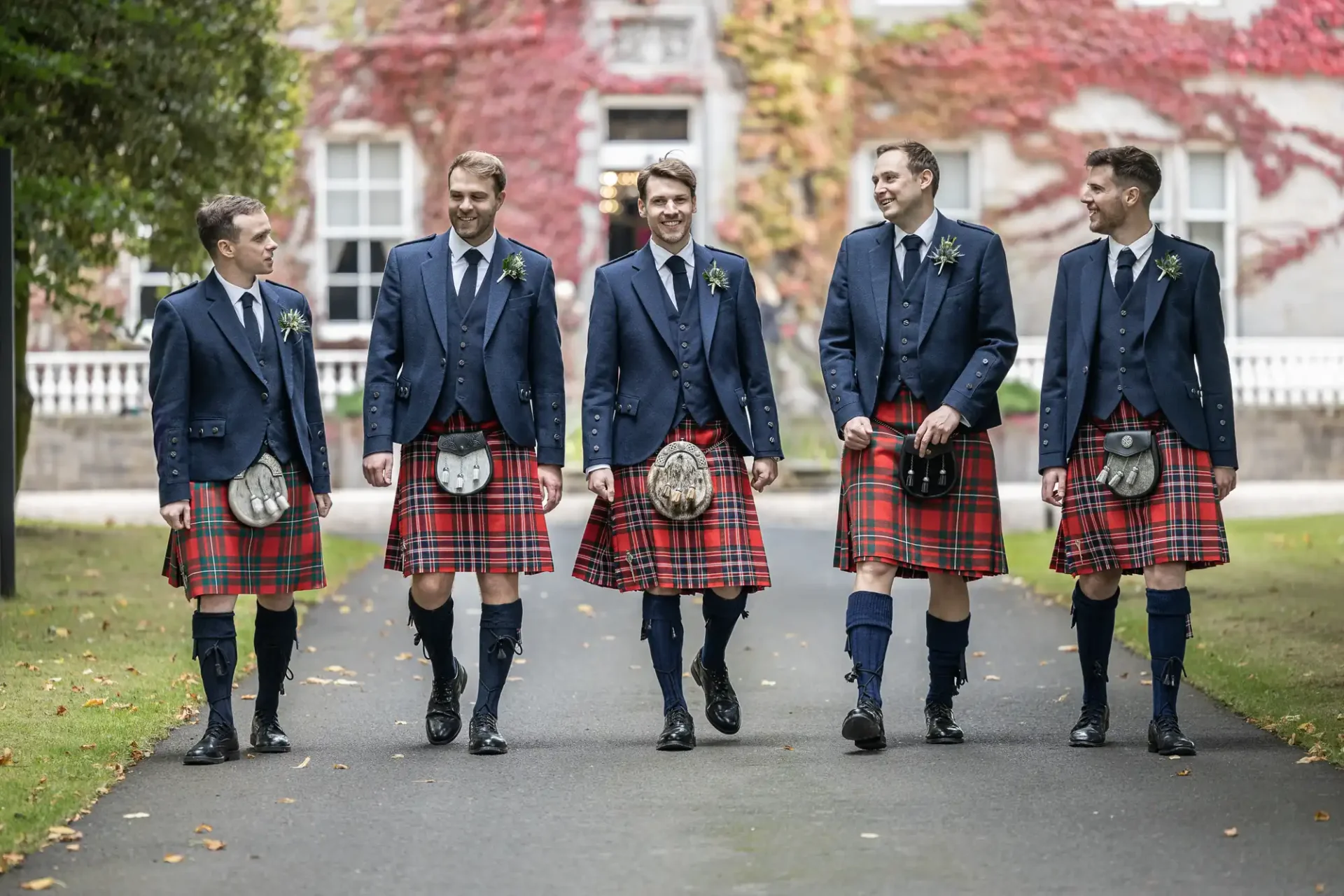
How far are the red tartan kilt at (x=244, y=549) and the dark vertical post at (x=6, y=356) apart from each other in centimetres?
495

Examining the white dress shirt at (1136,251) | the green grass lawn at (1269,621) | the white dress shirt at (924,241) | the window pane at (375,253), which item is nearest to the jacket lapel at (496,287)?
the white dress shirt at (924,241)

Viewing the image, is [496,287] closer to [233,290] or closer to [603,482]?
[603,482]

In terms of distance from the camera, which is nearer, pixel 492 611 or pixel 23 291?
pixel 492 611

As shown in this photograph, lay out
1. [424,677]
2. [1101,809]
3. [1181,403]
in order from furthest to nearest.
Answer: [424,677], [1181,403], [1101,809]

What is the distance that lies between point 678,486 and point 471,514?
70 centimetres

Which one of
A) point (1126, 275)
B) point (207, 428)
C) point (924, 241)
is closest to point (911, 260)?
point (924, 241)

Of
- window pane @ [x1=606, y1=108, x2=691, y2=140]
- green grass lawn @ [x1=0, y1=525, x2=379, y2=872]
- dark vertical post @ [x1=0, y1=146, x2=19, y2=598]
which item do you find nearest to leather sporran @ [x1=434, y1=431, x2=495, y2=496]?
green grass lawn @ [x1=0, y1=525, x2=379, y2=872]

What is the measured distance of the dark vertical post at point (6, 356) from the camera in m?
11.6

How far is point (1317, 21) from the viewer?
24234 mm

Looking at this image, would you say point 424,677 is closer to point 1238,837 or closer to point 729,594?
point 729,594

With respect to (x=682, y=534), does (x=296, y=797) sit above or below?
below

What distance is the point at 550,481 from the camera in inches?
278

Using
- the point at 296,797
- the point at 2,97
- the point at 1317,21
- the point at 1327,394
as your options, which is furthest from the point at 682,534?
the point at 1317,21

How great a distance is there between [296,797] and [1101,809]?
2.30 m
